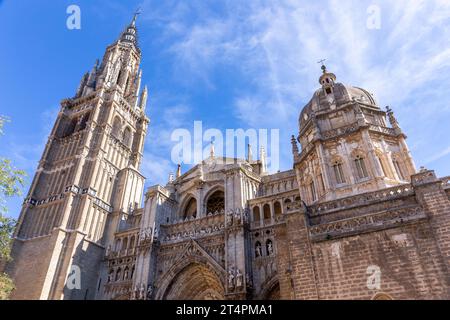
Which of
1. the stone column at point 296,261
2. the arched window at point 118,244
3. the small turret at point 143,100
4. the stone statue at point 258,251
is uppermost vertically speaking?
the small turret at point 143,100

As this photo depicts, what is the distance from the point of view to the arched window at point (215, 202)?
2955cm

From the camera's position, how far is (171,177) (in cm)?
3459

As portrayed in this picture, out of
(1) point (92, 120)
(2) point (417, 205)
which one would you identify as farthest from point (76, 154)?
(2) point (417, 205)

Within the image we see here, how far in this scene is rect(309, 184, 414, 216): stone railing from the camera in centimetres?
1356

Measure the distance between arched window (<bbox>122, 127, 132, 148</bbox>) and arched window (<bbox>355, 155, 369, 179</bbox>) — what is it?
87.4 feet

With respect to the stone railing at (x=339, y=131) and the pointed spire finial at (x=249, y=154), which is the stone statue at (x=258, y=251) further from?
the pointed spire finial at (x=249, y=154)

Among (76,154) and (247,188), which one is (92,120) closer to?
(76,154)

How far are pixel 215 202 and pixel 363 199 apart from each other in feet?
57.1

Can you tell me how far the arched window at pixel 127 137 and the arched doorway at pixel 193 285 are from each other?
64.0 ft

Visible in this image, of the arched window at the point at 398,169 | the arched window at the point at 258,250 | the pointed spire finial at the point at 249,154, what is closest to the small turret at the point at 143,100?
the pointed spire finial at the point at 249,154

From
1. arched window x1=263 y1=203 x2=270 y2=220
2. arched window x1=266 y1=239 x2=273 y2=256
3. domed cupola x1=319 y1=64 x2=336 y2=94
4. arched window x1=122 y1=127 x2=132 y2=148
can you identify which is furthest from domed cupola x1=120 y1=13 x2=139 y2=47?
arched window x1=266 y1=239 x2=273 y2=256

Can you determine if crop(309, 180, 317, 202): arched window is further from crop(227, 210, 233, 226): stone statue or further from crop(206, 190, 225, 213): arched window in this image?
crop(206, 190, 225, 213): arched window

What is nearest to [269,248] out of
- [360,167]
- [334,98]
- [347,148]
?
[360,167]

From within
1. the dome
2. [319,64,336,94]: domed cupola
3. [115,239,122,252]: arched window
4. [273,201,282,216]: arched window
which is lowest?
[115,239,122,252]: arched window
